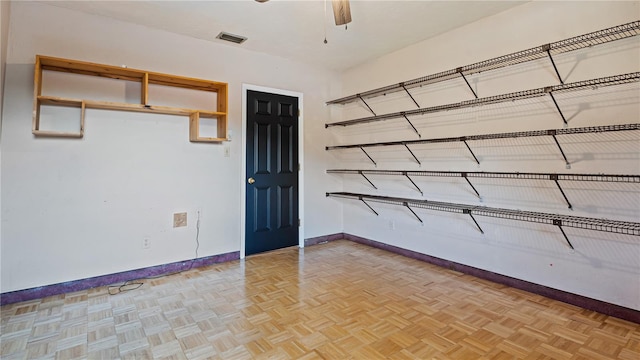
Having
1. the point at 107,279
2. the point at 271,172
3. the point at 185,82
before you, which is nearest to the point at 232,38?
the point at 185,82

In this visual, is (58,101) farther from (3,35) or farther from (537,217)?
(537,217)

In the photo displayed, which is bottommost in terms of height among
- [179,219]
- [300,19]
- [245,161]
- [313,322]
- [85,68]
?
[313,322]

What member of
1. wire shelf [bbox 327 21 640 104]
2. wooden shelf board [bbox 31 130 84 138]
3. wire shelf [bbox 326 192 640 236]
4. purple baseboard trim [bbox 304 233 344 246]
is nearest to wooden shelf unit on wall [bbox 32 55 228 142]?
wooden shelf board [bbox 31 130 84 138]

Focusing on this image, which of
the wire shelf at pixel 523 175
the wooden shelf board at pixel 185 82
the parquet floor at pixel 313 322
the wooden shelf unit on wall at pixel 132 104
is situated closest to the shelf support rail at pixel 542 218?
the wire shelf at pixel 523 175

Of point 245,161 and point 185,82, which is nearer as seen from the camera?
point 185,82

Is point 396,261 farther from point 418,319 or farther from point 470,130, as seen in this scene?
point 470,130

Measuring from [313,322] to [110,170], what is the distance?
2.28 metres

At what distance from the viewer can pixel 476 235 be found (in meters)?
2.98

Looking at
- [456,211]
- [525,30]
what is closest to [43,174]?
[456,211]

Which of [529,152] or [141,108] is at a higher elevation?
[141,108]

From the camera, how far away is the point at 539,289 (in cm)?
254

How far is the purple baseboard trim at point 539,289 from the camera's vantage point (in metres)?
2.15

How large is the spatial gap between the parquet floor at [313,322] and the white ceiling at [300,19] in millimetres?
2454

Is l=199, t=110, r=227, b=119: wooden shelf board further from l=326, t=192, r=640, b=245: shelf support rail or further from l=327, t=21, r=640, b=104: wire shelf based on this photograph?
l=326, t=192, r=640, b=245: shelf support rail
